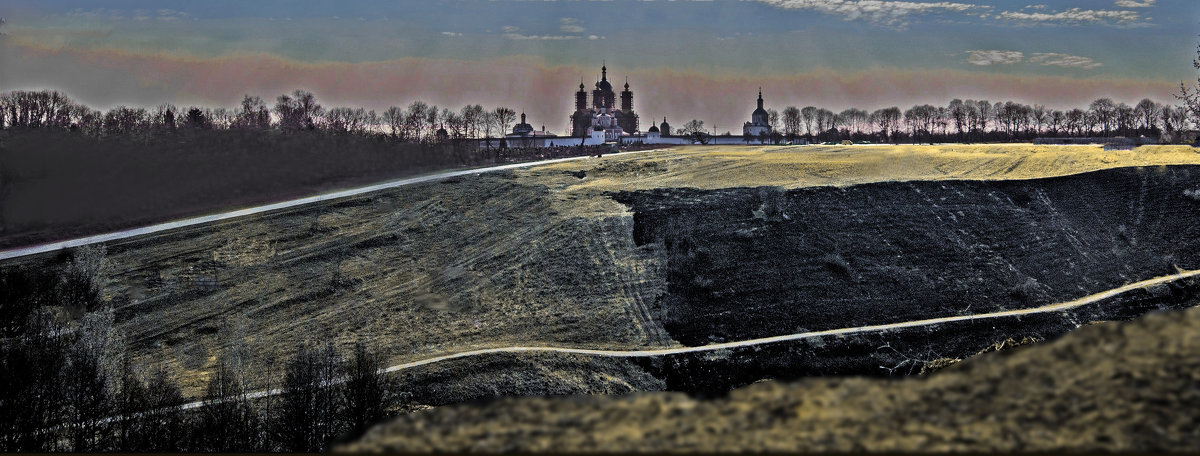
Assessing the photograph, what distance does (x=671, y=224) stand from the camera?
5462cm

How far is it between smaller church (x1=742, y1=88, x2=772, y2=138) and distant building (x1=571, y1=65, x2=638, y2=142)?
63.9 ft

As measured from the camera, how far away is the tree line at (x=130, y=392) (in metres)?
29.4

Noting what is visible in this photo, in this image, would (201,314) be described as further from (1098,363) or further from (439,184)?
(1098,363)

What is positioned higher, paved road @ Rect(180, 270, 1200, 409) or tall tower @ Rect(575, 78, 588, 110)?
tall tower @ Rect(575, 78, 588, 110)

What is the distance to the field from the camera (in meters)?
41.9

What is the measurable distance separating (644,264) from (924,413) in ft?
151

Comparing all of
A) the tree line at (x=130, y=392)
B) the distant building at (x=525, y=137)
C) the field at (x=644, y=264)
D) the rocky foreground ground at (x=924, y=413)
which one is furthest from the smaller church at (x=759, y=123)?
the rocky foreground ground at (x=924, y=413)

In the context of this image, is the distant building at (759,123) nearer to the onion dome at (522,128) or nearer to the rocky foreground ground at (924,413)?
the onion dome at (522,128)

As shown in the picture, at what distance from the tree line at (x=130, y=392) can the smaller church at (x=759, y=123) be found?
107637 mm

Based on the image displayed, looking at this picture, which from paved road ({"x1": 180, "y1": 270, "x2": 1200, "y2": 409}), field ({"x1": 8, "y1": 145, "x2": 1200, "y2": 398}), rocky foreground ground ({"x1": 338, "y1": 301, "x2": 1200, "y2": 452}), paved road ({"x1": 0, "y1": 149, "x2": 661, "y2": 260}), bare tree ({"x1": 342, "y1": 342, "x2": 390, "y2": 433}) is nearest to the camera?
rocky foreground ground ({"x1": 338, "y1": 301, "x2": 1200, "y2": 452})

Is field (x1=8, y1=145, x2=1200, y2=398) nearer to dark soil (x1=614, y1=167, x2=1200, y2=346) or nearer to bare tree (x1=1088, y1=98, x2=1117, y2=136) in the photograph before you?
dark soil (x1=614, y1=167, x2=1200, y2=346)

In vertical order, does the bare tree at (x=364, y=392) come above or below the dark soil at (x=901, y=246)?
below

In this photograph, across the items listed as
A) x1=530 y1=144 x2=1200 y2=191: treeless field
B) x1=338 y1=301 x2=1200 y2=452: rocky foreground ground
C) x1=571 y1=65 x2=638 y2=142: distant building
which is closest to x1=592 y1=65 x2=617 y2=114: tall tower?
x1=571 y1=65 x2=638 y2=142: distant building

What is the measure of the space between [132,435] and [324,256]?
25200mm
